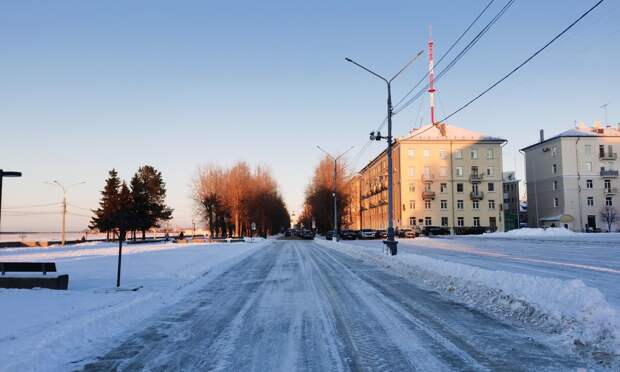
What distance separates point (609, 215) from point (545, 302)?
253 feet

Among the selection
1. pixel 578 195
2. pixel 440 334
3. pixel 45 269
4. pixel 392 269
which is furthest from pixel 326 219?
pixel 440 334

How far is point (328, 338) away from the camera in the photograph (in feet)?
24.1

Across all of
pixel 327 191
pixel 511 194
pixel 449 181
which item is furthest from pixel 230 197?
pixel 511 194

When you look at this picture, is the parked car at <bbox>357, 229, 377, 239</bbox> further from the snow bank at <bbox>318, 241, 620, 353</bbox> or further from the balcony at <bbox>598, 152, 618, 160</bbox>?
the snow bank at <bbox>318, 241, 620, 353</bbox>

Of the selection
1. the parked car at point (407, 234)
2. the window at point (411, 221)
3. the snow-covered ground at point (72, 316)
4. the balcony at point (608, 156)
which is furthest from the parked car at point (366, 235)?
the snow-covered ground at point (72, 316)

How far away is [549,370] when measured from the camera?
5.68m

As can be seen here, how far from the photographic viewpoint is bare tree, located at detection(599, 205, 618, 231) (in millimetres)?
72000

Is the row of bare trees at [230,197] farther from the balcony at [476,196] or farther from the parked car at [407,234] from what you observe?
the balcony at [476,196]

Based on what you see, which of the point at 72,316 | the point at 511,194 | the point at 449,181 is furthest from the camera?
the point at 511,194

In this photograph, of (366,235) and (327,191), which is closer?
(366,235)

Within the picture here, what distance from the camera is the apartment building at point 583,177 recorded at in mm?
75938

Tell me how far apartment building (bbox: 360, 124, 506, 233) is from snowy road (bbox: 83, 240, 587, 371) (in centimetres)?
7104

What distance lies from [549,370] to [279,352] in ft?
11.6

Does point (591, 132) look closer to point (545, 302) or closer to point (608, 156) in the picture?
point (608, 156)
